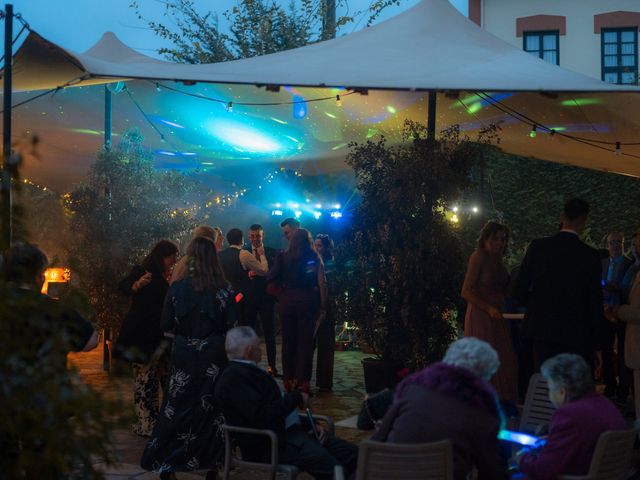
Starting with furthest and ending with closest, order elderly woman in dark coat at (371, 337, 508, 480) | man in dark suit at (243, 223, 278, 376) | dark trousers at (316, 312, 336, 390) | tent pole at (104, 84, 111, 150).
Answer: tent pole at (104, 84, 111, 150) < man in dark suit at (243, 223, 278, 376) < dark trousers at (316, 312, 336, 390) < elderly woman in dark coat at (371, 337, 508, 480)

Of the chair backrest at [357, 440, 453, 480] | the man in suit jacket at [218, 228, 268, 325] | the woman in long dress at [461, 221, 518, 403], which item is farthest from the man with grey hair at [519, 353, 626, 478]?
the man in suit jacket at [218, 228, 268, 325]

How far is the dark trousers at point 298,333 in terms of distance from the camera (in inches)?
363

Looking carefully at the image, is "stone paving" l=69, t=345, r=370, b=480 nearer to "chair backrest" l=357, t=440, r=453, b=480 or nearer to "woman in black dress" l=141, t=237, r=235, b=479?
"woman in black dress" l=141, t=237, r=235, b=479

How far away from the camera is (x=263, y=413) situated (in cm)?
500

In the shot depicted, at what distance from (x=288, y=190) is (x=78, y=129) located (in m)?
6.04

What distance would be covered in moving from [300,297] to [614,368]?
3.39m

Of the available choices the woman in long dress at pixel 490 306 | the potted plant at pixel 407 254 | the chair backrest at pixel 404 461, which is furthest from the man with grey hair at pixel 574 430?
the potted plant at pixel 407 254

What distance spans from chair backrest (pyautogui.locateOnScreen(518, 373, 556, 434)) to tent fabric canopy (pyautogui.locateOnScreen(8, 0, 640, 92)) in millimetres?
2677

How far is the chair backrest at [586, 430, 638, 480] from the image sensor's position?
12.7 feet

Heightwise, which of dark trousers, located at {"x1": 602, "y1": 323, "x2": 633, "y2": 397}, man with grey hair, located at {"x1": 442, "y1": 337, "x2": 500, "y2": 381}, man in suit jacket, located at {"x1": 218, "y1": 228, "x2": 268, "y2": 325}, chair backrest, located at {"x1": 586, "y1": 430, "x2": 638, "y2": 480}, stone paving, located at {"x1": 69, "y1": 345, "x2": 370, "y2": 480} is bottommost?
stone paving, located at {"x1": 69, "y1": 345, "x2": 370, "y2": 480}

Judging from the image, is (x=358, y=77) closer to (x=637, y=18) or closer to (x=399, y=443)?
(x=399, y=443)

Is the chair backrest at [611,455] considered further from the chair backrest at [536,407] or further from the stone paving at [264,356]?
the stone paving at [264,356]

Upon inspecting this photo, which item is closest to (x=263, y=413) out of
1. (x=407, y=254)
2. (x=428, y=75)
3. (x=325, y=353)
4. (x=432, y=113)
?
(x=407, y=254)

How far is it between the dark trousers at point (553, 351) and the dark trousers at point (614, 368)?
3.15m
